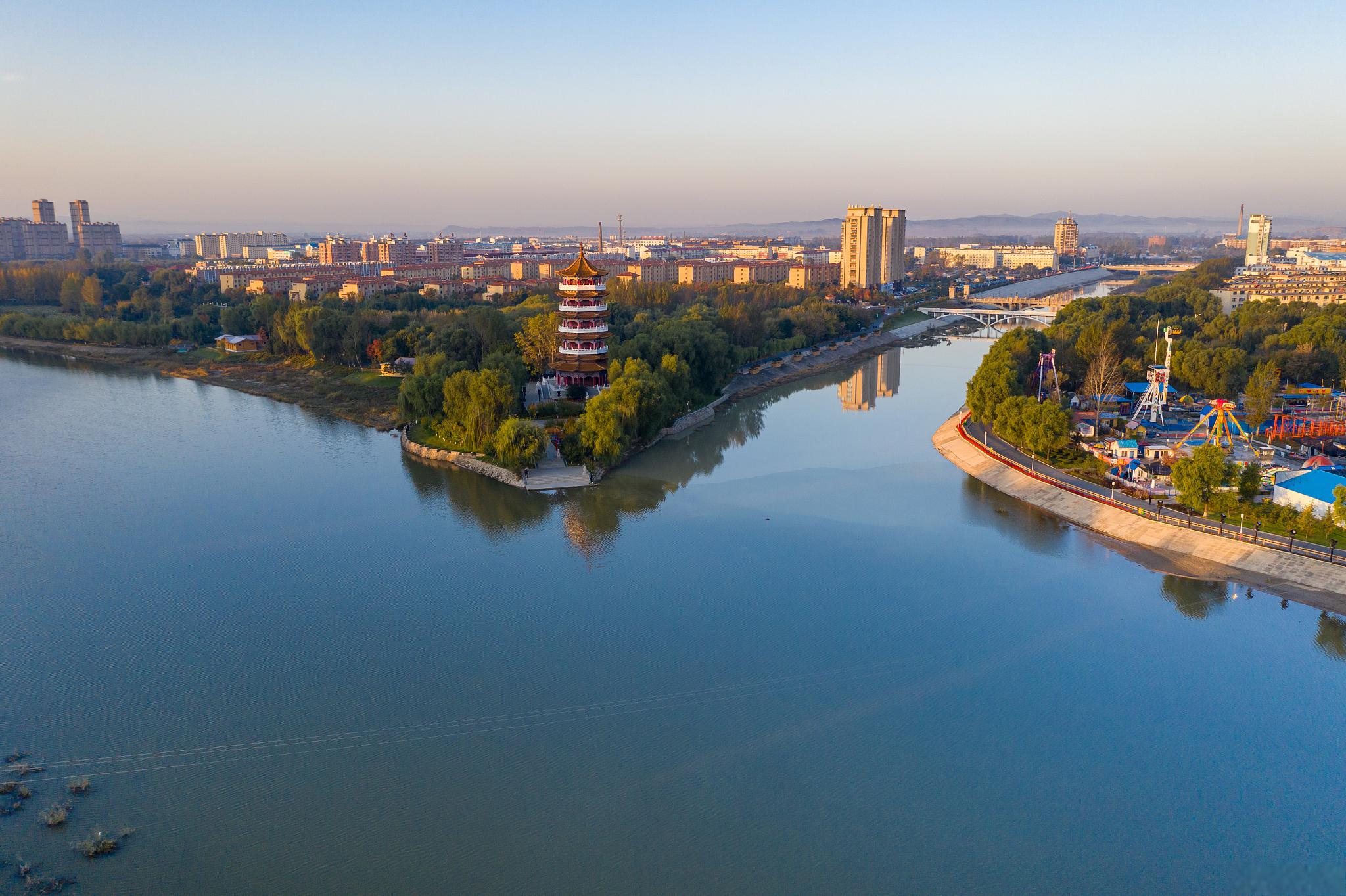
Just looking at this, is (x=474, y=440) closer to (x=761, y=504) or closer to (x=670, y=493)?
(x=670, y=493)

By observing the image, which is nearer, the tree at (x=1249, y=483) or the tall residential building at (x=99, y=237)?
the tree at (x=1249, y=483)

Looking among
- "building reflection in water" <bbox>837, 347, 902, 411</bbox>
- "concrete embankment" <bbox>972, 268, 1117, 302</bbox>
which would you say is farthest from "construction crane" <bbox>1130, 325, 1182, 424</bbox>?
"concrete embankment" <bbox>972, 268, 1117, 302</bbox>

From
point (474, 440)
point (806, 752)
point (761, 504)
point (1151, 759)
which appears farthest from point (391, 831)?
point (474, 440)

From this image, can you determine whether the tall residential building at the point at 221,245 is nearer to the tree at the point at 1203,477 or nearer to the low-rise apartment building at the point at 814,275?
the low-rise apartment building at the point at 814,275

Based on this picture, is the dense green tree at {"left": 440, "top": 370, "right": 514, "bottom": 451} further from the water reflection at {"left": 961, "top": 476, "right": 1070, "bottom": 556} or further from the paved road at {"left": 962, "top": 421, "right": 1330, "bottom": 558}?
the paved road at {"left": 962, "top": 421, "right": 1330, "bottom": 558}

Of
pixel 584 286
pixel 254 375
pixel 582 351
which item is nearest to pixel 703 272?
pixel 254 375

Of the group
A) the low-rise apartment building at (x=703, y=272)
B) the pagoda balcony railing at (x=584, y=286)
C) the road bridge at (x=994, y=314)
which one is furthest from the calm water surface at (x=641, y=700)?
the low-rise apartment building at (x=703, y=272)
